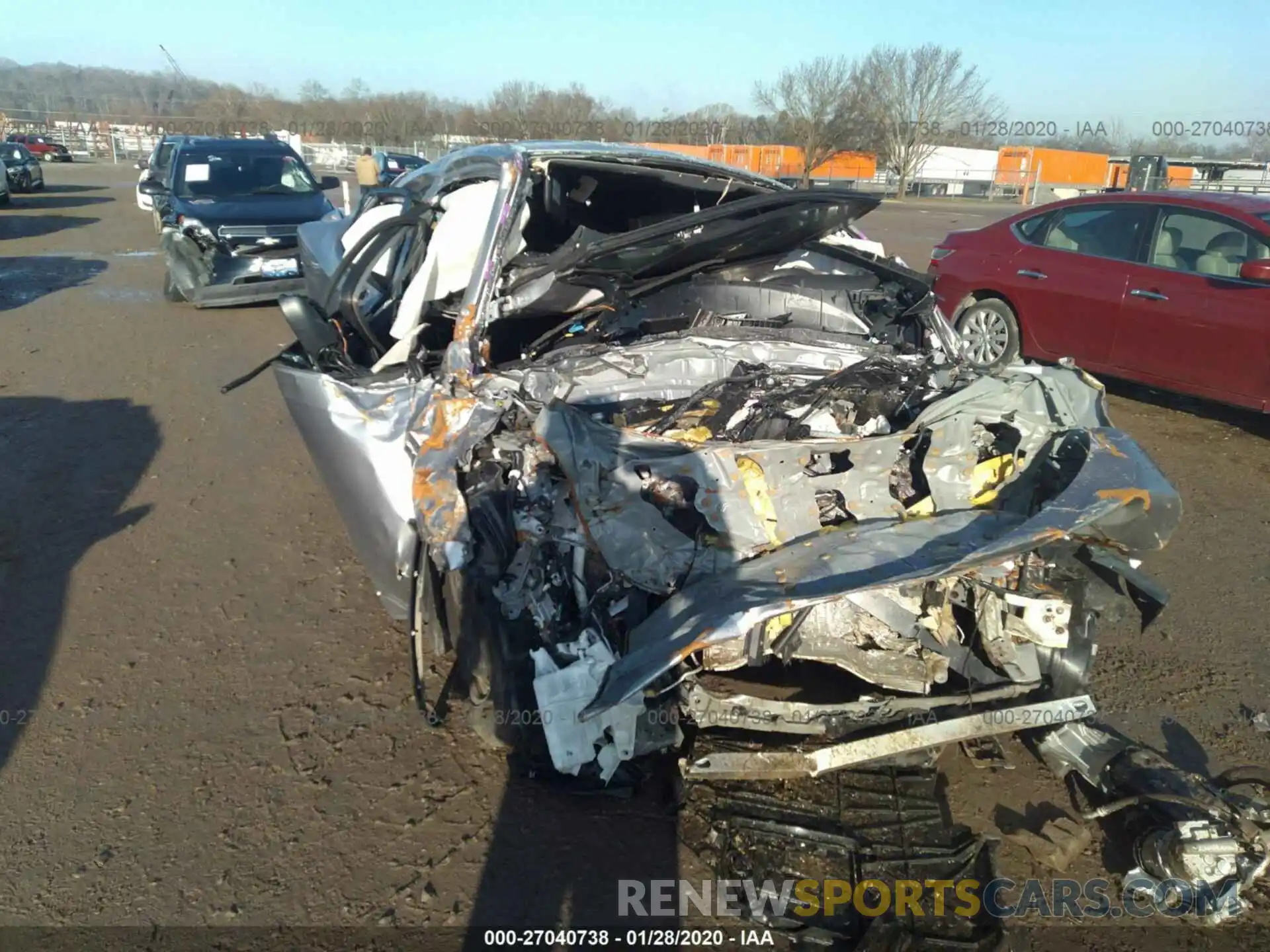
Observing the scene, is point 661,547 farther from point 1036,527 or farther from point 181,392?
point 181,392

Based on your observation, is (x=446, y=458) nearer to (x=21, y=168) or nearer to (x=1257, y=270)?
(x=1257, y=270)

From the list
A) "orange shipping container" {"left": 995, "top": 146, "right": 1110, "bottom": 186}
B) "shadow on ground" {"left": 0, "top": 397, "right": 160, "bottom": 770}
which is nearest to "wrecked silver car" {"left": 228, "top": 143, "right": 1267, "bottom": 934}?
"shadow on ground" {"left": 0, "top": 397, "right": 160, "bottom": 770}

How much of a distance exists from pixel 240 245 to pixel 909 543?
8.82 metres

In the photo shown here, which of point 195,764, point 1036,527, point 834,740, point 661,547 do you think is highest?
point 1036,527

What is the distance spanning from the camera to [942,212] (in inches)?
1096

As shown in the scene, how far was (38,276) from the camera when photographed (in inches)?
481

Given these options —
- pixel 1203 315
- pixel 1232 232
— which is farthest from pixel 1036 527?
pixel 1232 232

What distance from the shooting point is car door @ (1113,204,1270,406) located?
18.6ft

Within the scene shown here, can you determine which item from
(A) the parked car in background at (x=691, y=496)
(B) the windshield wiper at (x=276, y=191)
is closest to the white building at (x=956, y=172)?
(B) the windshield wiper at (x=276, y=191)

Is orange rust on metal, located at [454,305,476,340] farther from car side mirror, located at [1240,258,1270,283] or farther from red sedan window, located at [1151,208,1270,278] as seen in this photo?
red sedan window, located at [1151,208,1270,278]

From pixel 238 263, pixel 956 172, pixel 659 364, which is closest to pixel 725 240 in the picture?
pixel 659 364

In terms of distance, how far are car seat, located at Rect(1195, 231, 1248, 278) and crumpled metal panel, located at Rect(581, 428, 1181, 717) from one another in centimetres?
410

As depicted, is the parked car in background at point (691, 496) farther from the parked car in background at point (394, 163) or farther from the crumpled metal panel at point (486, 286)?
the parked car in background at point (394, 163)

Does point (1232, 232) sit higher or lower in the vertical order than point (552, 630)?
higher
